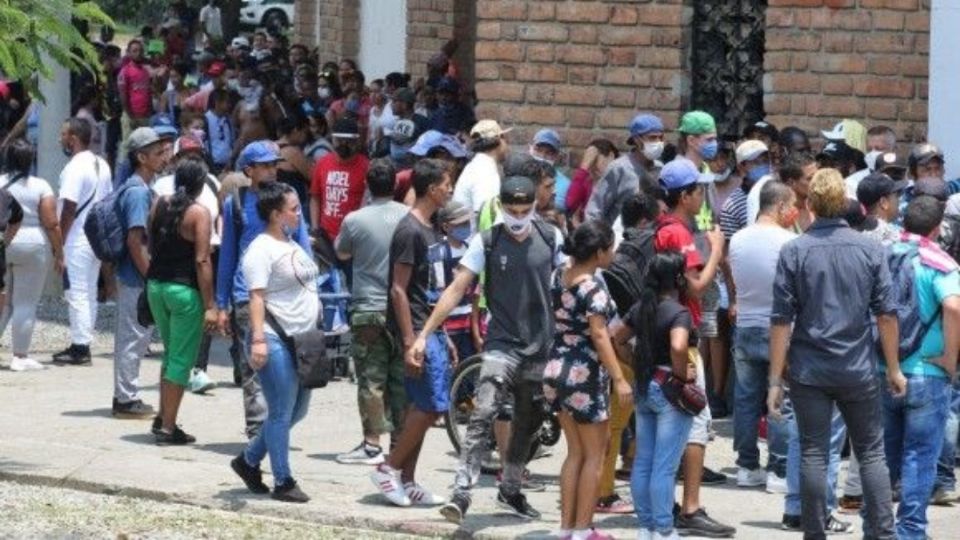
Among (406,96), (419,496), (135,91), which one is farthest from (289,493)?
(135,91)

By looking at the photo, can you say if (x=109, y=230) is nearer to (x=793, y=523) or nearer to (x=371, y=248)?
(x=371, y=248)

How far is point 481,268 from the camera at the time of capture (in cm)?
1165

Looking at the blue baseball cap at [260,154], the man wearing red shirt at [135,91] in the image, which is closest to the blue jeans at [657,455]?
the blue baseball cap at [260,154]

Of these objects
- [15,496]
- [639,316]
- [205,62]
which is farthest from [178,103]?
[639,316]

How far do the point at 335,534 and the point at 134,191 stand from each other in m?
3.51

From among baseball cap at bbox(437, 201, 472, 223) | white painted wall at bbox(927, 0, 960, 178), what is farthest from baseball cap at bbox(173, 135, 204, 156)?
white painted wall at bbox(927, 0, 960, 178)

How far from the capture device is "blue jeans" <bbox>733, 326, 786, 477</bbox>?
12.7 metres

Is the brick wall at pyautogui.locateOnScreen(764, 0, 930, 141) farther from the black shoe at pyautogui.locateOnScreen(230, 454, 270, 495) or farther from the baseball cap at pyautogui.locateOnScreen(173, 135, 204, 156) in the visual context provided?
the black shoe at pyautogui.locateOnScreen(230, 454, 270, 495)

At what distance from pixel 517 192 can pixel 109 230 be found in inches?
156

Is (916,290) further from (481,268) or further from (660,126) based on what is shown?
(660,126)

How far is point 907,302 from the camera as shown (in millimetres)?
11266

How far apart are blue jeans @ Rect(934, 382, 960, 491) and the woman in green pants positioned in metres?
4.25

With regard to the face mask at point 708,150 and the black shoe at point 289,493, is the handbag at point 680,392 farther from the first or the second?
the face mask at point 708,150

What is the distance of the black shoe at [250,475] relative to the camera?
12.5 m
